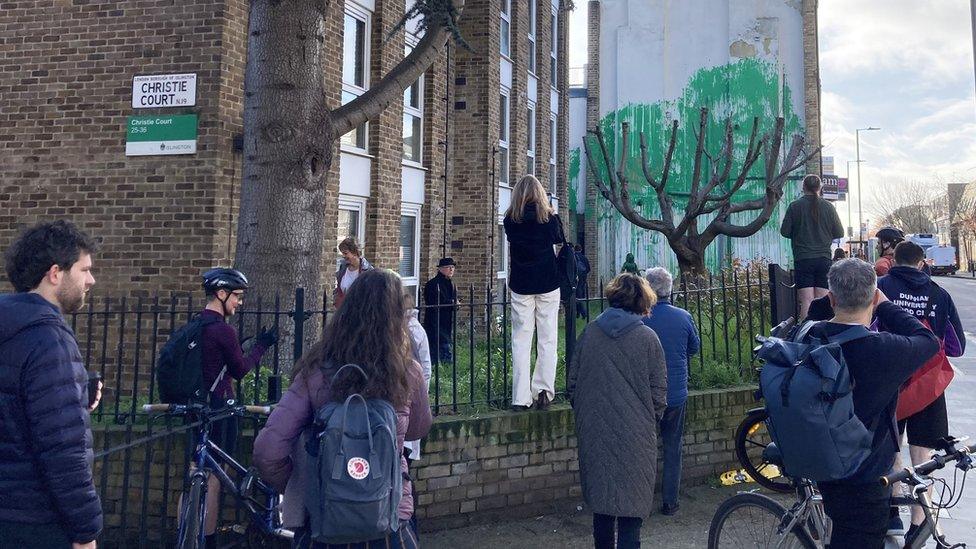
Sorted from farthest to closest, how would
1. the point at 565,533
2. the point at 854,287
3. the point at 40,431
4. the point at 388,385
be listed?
the point at 565,533
the point at 854,287
the point at 388,385
the point at 40,431

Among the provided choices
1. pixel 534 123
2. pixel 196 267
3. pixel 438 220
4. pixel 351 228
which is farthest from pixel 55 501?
pixel 534 123

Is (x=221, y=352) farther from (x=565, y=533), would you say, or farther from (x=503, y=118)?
(x=503, y=118)

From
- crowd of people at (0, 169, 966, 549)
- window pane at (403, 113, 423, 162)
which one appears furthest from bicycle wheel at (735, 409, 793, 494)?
window pane at (403, 113, 423, 162)

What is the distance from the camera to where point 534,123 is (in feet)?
64.2

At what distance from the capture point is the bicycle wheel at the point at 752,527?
4000 millimetres

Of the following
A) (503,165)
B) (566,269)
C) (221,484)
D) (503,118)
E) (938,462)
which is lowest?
(221,484)

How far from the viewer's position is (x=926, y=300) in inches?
212

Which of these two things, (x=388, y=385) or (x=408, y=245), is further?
(x=408, y=245)

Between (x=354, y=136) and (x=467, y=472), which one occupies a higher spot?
(x=354, y=136)

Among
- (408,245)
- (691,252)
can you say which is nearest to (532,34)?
(691,252)

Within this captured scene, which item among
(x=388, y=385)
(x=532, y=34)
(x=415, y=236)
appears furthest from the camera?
(x=532, y=34)

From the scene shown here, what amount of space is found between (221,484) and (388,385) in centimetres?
259

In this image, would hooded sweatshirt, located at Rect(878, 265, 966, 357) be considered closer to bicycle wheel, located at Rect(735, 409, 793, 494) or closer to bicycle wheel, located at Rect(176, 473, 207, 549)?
bicycle wheel, located at Rect(735, 409, 793, 494)

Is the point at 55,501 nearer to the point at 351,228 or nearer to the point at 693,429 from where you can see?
the point at 693,429
